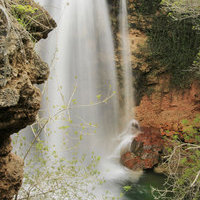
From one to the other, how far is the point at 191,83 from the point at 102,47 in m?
4.34

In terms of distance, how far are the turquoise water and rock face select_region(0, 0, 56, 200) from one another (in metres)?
5.28

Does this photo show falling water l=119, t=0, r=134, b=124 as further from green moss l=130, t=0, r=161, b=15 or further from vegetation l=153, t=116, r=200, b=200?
vegetation l=153, t=116, r=200, b=200

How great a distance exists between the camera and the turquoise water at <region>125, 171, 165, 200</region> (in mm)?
7255

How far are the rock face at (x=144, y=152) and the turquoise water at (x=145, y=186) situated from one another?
429 mm

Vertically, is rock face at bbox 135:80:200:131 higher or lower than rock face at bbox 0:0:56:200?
lower

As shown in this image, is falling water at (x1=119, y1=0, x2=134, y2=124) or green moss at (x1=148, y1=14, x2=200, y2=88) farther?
falling water at (x1=119, y1=0, x2=134, y2=124)

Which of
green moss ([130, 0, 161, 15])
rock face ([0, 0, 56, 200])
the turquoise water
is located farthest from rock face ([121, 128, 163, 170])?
rock face ([0, 0, 56, 200])

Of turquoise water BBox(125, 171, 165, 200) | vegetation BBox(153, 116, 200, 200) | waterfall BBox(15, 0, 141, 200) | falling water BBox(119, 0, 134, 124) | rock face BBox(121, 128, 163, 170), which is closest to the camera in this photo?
vegetation BBox(153, 116, 200, 200)

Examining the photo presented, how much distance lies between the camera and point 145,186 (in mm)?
7895

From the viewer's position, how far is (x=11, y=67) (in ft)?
6.73

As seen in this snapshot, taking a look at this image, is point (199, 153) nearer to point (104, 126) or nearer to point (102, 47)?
point (104, 126)

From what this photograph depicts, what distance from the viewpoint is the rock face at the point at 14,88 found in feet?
6.47

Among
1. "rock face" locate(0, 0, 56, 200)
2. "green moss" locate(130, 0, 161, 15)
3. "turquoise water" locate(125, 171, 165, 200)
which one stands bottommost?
"turquoise water" locate(125, 171, 165, 200)

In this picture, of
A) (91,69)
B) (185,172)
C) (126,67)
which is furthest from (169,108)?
(185,172)
